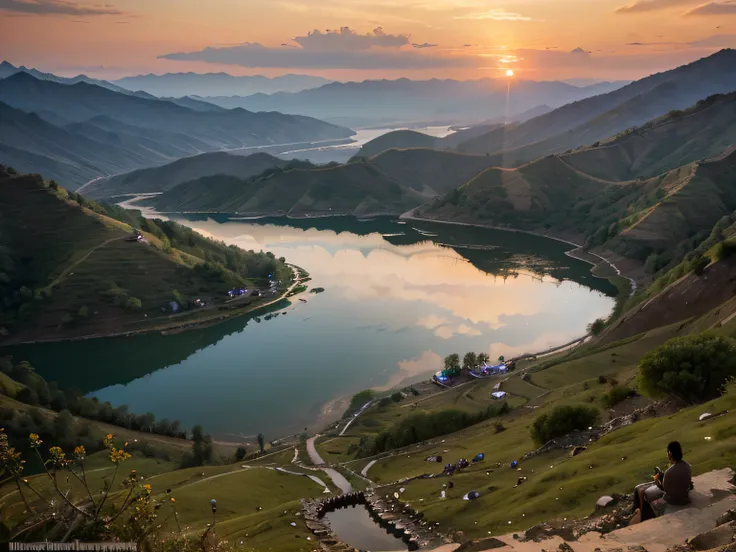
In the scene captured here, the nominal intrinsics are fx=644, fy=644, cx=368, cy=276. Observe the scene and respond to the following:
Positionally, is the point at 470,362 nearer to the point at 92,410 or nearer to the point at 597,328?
the point at 597,328

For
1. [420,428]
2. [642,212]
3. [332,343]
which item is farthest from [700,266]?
[642,212]

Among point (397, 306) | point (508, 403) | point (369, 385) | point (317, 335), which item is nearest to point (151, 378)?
point (317, 335)

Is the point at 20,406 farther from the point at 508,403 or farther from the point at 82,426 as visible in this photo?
the point at 508,403

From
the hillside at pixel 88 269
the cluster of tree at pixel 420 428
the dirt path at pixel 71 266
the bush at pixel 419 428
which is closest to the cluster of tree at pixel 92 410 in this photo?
the cluster of tree at pixel 420 428

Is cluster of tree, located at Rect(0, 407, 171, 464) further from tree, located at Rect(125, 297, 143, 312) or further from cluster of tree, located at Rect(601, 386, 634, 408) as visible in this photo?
tree, located at Rect(125, 297, 143, 312)

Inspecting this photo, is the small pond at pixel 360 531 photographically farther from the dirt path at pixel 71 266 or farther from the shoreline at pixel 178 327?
the dirt path at pixel 71 266

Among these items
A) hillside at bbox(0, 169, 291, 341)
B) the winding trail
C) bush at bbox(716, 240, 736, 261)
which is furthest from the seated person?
hillside at bbox(0, 169, 291, 341)
